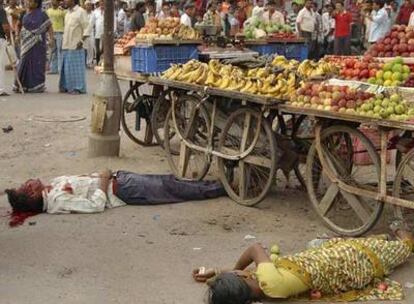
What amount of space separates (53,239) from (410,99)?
3.06 meters

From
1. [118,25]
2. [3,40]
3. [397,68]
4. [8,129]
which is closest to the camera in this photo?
[397,68]

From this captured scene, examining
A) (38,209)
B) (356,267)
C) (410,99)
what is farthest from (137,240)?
(410,99)

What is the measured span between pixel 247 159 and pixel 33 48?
8.69 m

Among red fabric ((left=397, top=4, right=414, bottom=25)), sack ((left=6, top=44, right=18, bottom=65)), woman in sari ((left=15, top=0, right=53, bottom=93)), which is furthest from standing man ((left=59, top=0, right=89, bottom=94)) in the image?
red fabric ((left=397, top=4, right=414, bottom=25))

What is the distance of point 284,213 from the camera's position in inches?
267

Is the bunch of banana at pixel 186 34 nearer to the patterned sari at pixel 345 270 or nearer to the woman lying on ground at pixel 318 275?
the woman lying on ground at pixel 318 275

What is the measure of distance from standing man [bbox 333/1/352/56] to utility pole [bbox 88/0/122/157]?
1106cm

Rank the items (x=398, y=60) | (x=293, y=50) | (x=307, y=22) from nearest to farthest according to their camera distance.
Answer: (x=398, y=60)
(x=293, y=50)
(x=307, y=22)

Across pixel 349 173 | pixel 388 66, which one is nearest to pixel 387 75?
pixel 388 66

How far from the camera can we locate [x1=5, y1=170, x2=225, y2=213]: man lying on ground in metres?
6.62

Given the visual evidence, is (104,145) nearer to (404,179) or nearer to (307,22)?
(404,179)

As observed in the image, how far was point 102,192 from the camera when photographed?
6.79 meters

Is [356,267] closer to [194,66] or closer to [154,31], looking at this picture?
[194,66]

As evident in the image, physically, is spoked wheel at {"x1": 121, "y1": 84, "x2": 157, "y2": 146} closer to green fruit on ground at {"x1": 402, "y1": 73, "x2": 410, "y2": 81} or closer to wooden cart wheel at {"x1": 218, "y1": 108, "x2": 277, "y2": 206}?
wooden cart wheel at {"x1": 218, "y1": 108, "x2": 277, "y2": 206}
